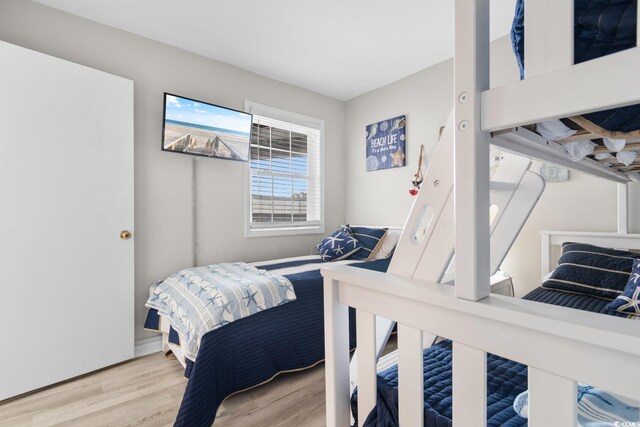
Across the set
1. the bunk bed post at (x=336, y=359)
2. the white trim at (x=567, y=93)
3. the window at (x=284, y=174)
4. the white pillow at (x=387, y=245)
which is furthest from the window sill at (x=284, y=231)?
the white trim at (x=567, y=93)

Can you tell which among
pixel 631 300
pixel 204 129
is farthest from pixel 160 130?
pixel 631 300

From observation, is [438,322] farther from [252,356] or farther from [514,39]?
[252,356]

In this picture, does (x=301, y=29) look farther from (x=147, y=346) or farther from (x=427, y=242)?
(x=147, y=346)

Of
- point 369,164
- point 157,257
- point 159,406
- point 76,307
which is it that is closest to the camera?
point 159,406

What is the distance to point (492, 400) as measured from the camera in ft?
2.60

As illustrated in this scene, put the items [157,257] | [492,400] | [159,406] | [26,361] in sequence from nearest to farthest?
[492,400] → [159,406] → [26,361] → [157,257]

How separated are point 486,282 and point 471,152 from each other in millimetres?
255

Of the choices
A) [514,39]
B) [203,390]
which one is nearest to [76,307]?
[203,390]

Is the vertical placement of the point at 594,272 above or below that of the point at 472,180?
below

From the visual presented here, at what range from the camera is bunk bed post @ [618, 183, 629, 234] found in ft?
6.25

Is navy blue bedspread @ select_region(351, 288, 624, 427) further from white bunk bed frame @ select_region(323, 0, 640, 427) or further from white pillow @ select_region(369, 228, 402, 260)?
white pillow @ select_region(369, 228, 402, 260)

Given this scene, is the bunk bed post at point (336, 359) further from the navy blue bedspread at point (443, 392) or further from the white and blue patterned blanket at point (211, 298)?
the white and blue patterned blanket at point (211, 298)

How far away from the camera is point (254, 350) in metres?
1.80

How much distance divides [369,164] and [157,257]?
2.51 metres
